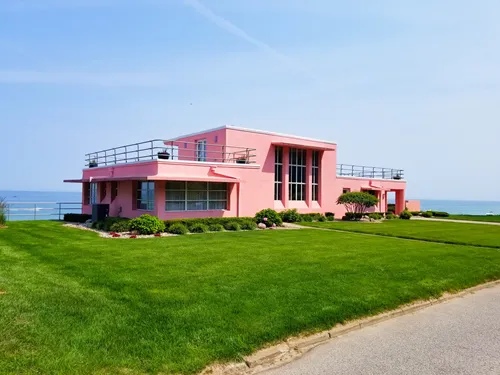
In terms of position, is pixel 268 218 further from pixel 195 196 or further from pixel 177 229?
pixel 177 229

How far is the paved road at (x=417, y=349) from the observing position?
4.53 meters

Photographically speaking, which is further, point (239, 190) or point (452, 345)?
point (239, 190)

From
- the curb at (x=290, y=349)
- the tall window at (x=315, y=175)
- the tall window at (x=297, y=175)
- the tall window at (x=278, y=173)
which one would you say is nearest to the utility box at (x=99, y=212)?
the tall window at (x=278, y=173)

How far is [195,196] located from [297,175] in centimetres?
869

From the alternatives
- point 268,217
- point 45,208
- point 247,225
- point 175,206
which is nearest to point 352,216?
point 268,217

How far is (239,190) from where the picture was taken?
2222cm

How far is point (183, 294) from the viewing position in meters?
6.83

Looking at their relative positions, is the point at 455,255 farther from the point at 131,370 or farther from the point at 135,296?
the point at 131,370

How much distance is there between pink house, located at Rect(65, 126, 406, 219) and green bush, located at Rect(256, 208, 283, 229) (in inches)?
50.7

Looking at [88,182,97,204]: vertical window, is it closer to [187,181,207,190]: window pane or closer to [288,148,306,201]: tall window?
[187,181,207,190]: window pane

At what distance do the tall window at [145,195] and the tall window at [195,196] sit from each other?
3.20 feet

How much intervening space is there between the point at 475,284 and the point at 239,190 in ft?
48.2

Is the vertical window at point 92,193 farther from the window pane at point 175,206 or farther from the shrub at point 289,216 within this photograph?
the shrub at point 289,216

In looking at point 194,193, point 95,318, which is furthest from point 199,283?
point 194,193
